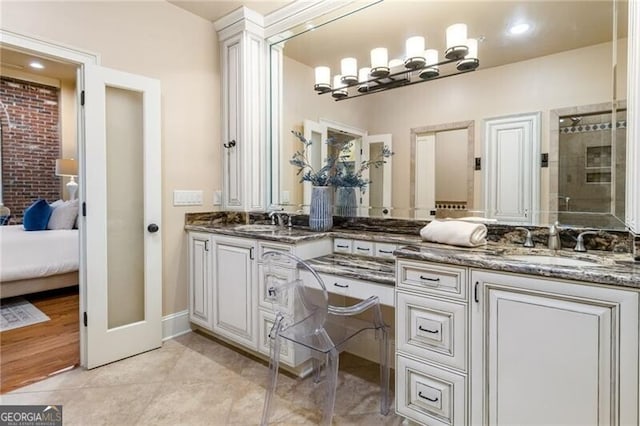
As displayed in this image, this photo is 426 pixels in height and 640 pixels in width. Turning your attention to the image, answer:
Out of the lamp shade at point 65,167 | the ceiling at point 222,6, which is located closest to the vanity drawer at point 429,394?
the ceiling at point 222,6

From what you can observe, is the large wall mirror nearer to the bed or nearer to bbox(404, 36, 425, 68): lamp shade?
bbox(404, 36, 425, 68): lamp shade

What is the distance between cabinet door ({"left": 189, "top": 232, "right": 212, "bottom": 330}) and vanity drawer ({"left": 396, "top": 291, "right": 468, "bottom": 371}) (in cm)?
162

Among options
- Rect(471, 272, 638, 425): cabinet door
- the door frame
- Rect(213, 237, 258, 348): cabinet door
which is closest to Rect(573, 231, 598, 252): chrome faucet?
Rect(471, 272, 638, 425): cabinet door

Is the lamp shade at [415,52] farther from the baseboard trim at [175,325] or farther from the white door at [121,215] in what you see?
the baseboard trim at [175,325]

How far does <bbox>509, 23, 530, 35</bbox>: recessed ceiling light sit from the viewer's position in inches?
73.6

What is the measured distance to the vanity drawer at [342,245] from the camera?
7.48 ft

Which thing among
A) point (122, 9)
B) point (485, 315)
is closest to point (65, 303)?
point (122, 9)

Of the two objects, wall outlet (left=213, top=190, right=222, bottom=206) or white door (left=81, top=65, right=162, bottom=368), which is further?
wall outlet (left=213, top=190, right=222, bottom=206)

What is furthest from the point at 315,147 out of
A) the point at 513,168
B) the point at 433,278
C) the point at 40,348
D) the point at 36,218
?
the point at 36,218

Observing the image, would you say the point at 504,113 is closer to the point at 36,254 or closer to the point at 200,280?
the point at 200,280

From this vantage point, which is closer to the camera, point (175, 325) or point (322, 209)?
point (322, 209)

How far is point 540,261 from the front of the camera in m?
1.35

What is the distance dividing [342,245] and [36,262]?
3222 millimetres

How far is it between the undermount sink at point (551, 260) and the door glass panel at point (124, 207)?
2456 millimetres
